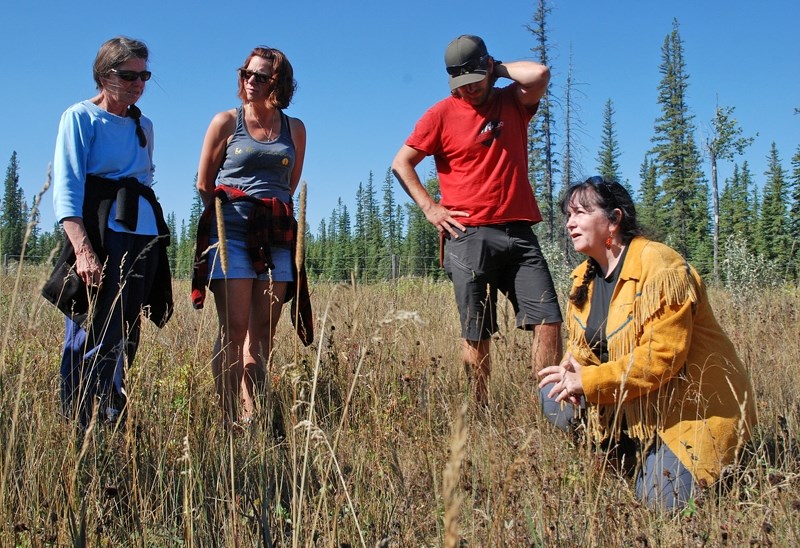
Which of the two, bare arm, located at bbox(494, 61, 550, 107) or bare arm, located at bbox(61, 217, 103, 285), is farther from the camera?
bare arm, located at bbox(494, 61, 550, 107)

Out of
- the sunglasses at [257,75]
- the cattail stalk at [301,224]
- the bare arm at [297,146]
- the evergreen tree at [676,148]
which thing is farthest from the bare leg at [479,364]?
the evergreen tree at [676,148]

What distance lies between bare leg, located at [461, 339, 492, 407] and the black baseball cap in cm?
148

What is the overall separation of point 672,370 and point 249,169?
2302mm

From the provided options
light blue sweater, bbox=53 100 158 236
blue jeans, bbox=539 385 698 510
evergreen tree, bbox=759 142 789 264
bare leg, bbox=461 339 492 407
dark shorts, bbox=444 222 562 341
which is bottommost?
blue jeans, bbox=539 385 698 510

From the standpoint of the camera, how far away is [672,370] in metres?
2.46

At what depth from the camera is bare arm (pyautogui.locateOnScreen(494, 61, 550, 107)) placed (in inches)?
140

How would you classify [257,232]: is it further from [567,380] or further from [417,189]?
[567,380]

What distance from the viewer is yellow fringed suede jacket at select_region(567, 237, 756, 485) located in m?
2.43

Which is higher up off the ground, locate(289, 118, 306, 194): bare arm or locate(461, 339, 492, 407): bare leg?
locate(289, 118, 306, 194): bare arm

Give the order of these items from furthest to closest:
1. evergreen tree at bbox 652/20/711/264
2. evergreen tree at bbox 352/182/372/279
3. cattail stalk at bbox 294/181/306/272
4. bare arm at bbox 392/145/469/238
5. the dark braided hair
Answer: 1. evergreen tree at bbox 352/182/372/279
2. evergreen tree at bbox 652/20/711/264
3. bare arm at bbox 392/145/469/238
4. the dark braided hair
5. cattail stalk at bbox 294/181/306/272

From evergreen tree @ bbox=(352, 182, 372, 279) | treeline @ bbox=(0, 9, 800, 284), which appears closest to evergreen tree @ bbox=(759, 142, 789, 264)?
treeline @ bbox=(0, 9, 800, 284)

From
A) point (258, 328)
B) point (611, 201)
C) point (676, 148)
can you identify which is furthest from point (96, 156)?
point (676, 148)

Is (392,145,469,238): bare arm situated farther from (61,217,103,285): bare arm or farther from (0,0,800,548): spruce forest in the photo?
(61,217,103,285): bare arm

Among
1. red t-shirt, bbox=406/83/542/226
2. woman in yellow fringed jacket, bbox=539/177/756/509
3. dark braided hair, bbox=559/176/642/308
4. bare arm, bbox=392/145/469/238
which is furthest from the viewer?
bare arm, bbox=392/145/469/238
